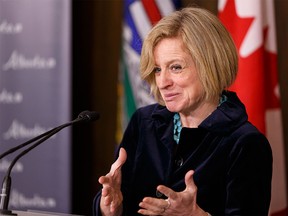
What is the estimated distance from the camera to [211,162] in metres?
2.20

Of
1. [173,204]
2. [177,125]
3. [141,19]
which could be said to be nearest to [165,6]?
[141,19]

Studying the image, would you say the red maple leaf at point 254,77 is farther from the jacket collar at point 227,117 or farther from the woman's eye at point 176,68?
the woman's eye at point 176,68

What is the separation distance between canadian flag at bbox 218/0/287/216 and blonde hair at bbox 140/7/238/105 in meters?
1.26

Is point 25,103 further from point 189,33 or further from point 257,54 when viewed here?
point 189,33

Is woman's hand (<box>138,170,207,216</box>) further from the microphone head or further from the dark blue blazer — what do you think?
the microphone head

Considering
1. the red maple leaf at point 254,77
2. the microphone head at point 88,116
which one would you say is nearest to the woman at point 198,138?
the microphone head at point 88,116

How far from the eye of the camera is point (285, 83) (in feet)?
13.6

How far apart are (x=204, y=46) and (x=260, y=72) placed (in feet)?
4.59

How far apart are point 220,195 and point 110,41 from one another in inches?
106

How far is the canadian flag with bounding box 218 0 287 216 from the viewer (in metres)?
3.51

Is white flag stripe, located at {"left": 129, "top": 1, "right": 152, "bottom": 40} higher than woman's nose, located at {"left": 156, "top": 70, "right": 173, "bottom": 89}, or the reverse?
white flag stripe, located at {"left": 129, "top": 1, "right": 152, "bottom": 40}

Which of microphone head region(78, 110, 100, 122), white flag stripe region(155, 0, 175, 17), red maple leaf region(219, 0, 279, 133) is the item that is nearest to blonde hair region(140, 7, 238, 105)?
microphone head region(78, 110, 100, 122)

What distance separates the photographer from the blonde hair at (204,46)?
7.23ft

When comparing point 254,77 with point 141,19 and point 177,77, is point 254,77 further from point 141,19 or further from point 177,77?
point 177,77
